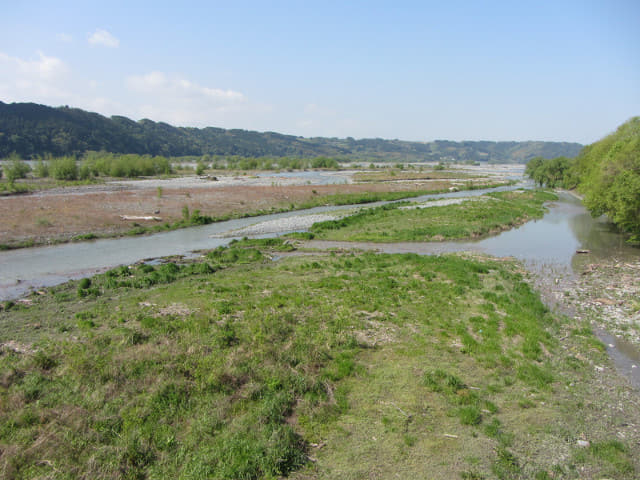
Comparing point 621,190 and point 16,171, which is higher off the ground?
point 621,190

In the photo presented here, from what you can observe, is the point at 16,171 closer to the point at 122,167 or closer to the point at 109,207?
the point at 122,167

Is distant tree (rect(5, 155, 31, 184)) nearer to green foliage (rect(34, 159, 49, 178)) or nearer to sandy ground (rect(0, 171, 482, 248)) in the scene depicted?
green foliage (rect(34, 159, 49, 178))

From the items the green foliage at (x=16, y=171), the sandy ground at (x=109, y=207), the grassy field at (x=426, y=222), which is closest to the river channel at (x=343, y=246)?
the grassy field at (x=426, y=222)

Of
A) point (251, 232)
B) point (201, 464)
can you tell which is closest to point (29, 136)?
point (251, 232)

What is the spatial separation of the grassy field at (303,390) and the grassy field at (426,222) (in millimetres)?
17428

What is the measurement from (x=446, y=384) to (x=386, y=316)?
5.09m

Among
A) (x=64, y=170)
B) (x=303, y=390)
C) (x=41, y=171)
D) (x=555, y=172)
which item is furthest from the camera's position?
(x=41, y=171)

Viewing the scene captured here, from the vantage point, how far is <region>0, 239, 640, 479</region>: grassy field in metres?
7.62

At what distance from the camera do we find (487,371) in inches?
452

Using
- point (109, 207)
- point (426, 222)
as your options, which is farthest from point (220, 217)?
point (426, 222)

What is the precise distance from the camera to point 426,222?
41500mm

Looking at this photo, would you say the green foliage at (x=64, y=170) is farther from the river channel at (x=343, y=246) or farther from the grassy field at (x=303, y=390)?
the grassy field at (x=303, y=390)

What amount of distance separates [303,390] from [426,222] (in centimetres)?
3423

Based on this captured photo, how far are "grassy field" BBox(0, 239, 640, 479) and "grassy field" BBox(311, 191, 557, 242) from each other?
1743cm
